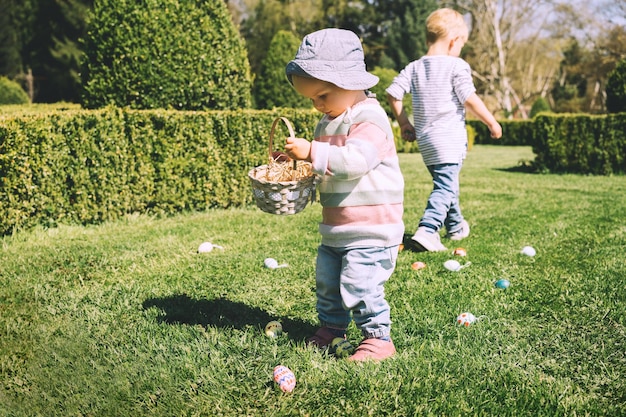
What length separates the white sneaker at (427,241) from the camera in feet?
14.5

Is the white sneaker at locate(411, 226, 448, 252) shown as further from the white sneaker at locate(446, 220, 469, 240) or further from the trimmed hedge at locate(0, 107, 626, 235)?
the trimmed hedge at locate(0, 107, 626, 235)

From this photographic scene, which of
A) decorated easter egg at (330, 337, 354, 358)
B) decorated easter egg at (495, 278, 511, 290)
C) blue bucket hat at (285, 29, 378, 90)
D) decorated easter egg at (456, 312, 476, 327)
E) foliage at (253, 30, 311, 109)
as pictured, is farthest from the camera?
foliage at (253, 30, 311, 109)

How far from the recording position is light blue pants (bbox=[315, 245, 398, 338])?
244cm

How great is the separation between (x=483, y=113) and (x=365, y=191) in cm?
235

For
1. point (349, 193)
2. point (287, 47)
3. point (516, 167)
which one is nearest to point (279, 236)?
point (349, 193)

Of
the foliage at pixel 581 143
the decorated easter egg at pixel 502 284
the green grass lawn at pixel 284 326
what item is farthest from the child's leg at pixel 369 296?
the foliage at pixel 581 143

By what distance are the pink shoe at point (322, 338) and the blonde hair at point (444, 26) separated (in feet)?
9.85

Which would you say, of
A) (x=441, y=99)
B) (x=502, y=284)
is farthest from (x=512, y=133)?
(x=502, y=284)

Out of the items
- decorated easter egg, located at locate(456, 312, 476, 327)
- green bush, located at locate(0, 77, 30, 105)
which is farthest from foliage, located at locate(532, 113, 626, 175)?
green bush, located at locate(0, 77, 30, 105)

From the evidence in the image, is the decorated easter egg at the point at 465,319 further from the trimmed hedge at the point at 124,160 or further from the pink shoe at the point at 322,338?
the trimmed hedge at the point at 124,160

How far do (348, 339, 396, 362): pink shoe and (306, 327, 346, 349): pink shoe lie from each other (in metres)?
0.16

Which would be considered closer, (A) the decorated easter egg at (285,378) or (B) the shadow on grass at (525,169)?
(A) the decorated easter egg at (285,378)

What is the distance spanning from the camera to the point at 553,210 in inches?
254

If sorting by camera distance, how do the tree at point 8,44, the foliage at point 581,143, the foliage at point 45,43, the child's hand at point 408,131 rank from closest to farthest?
the child's hand at point 408,131 → the foliage at point 581,143 → the foliage at point 45,43 → the tree at point 8,44
